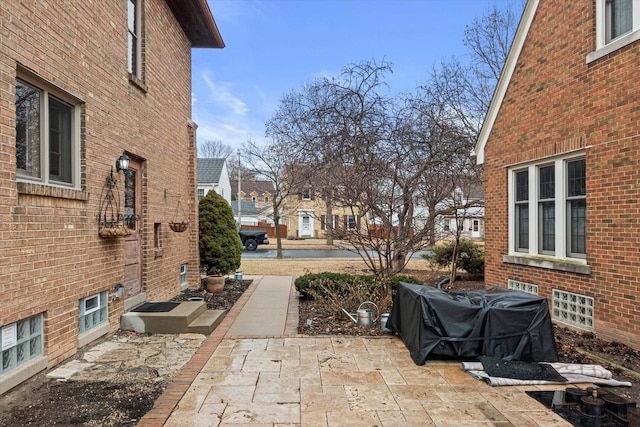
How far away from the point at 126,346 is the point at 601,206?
6.67 metres

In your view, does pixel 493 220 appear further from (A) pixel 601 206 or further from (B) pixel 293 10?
(B) pixel 293 10

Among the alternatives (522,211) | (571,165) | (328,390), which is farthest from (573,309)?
(328,390)

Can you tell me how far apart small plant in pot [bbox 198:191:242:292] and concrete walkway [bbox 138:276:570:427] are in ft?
14.2

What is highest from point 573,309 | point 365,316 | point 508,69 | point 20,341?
point 508,69

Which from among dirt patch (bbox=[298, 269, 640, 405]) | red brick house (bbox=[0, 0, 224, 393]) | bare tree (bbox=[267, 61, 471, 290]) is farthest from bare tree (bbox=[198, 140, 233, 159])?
dirt patch (bbox=[298, 269, 640, 405])

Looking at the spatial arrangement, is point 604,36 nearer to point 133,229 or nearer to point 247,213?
point 133,229

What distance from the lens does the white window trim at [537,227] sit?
6141mm

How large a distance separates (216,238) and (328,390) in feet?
22.1

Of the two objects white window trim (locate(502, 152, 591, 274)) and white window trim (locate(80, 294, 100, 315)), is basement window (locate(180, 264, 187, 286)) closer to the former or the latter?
white window trim (locate(80, 294, 100, 315))

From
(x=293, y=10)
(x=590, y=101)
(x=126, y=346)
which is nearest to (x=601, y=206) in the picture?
(x=590, y=101)

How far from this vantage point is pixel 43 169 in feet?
14.3

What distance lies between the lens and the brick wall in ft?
12.2

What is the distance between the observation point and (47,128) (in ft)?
14.4

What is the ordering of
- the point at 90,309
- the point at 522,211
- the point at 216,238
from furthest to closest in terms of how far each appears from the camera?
the point at 216,238, the point at 522,211, the point at 90,309
